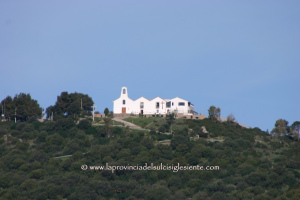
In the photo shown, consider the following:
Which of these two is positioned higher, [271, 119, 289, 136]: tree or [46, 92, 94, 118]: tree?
[46, 92, 94, 118]: tree

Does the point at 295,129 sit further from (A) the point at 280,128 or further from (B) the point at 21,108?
(B) the point at 21,108

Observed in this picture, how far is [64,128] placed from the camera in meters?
80.4

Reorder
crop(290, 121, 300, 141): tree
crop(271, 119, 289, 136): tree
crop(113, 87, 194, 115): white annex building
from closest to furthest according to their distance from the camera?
crop(290, 121, 300, 141): tree, crop(271, 119, 289, 136): tree, crop(113, 87, 194, 115): white annex building

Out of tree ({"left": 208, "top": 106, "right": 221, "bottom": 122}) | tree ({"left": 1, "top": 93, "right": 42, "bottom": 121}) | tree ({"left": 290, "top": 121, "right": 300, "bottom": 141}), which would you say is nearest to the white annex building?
tree ({"left": 208, "top": 106, "right": 221, "bottom": 122})

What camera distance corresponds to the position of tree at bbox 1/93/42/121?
9094 centimetres

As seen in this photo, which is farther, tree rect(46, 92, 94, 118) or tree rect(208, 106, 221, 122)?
tree rect(208, 106, 221, 122)

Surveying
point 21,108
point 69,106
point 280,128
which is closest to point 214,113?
point 280,128

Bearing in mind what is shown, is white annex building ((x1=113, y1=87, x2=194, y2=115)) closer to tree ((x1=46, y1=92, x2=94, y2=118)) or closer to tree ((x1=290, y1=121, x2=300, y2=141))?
tree ((x1=46, y1=92, x2=94, y2=118))

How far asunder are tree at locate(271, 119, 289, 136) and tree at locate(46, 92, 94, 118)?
125ft

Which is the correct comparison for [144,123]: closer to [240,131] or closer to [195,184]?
[240,131]

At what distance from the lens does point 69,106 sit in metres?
89.7

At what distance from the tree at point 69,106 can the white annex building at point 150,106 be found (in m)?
10.9

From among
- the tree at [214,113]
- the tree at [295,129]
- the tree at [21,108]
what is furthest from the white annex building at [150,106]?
the tree at [295,129]

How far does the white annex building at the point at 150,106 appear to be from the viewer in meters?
102
